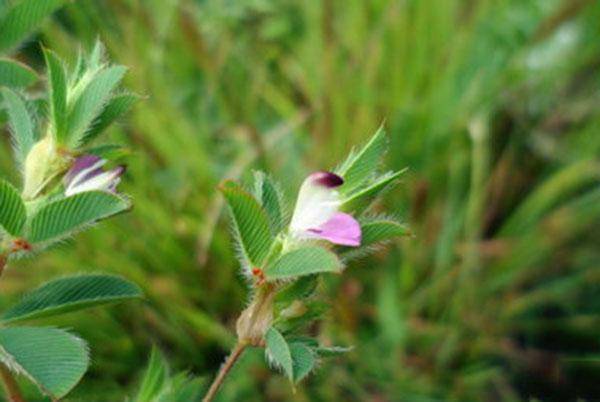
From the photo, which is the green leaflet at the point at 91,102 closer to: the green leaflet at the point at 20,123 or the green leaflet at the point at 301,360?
the green leaflet at the point at 20,123

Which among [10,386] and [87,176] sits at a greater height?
[87,176]

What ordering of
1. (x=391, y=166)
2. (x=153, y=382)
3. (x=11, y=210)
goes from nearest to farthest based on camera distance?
(x=11, y=210), (x=153, y=382), (x=391, y=166)

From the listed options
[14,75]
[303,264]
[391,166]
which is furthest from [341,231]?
[391,166]

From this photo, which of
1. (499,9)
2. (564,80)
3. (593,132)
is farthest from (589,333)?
(499,9)

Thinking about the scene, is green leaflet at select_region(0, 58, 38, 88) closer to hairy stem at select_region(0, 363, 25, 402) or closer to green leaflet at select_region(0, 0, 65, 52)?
green leaflet at select_region(0, 0, 65, 52)

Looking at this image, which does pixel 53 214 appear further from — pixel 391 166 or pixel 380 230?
pixel 391 166

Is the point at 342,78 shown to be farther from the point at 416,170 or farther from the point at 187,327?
the point at 187,327
